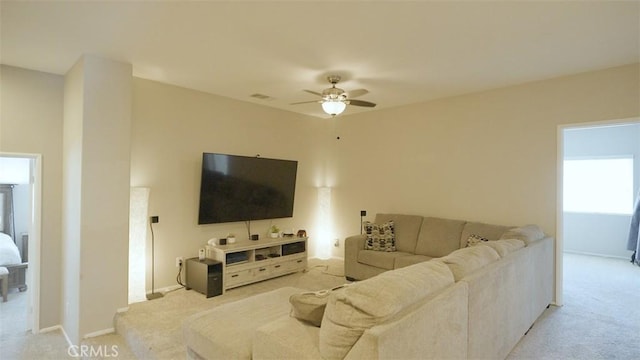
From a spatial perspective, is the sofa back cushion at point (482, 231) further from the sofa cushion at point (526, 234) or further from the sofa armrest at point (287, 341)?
the sofa armrest at point (287, 341)

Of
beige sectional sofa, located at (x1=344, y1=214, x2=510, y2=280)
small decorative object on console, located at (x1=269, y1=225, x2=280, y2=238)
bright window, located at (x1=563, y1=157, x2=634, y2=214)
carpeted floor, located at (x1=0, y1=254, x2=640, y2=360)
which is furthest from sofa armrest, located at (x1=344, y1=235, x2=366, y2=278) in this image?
bright window, located at (x1=563, y1=157, x2=634, y2=214)

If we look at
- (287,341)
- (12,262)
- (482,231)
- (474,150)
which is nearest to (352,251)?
(482,231)

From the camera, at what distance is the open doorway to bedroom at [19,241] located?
3.63 metres

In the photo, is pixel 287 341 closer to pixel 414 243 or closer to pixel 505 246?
pixel 505 246

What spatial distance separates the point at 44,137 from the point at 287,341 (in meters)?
3.69

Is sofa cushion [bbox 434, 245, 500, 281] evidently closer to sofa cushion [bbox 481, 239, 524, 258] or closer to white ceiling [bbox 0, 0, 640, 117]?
sofa cushion [bbox 481, 239, 524, 258]

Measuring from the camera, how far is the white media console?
14.5 ft

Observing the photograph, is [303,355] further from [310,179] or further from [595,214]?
[595,214]

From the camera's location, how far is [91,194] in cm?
325

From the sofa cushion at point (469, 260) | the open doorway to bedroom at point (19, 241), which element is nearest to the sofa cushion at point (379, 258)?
the sofa cushion at point (469, 260)

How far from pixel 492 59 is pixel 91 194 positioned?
4213 millimetres

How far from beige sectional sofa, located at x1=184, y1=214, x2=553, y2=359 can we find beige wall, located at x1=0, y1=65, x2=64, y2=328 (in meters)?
2.45

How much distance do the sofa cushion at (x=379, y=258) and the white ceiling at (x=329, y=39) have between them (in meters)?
2.32

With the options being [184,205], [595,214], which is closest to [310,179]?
[184,205]
